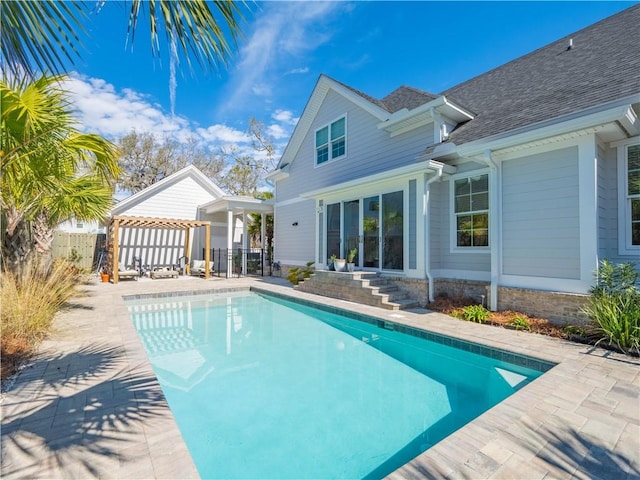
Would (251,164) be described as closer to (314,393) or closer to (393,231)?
(393,231)

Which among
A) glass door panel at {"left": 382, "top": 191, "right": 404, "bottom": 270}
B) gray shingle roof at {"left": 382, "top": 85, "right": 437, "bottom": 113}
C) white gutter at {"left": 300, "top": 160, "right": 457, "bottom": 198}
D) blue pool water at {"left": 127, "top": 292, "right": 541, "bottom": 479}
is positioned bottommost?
blue pool water at {"left": 127, "top": 292, "right": 541, "bottom": 479}

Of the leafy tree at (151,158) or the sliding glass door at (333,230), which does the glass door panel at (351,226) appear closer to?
the sliding glass door at (333,230)

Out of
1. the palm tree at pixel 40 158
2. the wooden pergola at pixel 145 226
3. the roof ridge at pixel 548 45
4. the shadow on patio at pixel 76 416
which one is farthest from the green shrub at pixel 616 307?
the wooden pergola at pixel 145 226

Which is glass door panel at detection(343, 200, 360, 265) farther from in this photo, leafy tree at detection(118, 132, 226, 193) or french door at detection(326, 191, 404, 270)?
leafy tree at detection(118, 132, 226, 193)

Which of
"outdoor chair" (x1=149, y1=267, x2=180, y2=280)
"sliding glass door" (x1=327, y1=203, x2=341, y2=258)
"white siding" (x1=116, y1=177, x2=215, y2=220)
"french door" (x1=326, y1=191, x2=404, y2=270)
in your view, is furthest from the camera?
"white siding" (x1=116, y1=177, x2=215, y2=220)

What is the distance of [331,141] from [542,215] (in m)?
8.38

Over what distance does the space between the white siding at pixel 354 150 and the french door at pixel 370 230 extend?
1381 mm

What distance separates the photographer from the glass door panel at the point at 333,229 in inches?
459

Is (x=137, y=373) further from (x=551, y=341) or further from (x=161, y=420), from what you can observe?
(x=551, y=341)

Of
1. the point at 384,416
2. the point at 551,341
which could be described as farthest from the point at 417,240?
the point at 384,416

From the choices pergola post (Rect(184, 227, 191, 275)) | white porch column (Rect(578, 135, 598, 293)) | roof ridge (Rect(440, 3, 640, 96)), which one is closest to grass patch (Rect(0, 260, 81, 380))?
white porch column (Rect(578, 135, 598, 293))

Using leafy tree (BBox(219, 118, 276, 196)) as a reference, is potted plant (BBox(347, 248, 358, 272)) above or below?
below

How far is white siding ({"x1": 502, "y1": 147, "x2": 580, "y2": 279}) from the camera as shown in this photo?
6.39 metres

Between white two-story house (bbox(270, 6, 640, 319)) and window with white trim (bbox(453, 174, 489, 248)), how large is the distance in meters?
0.03
